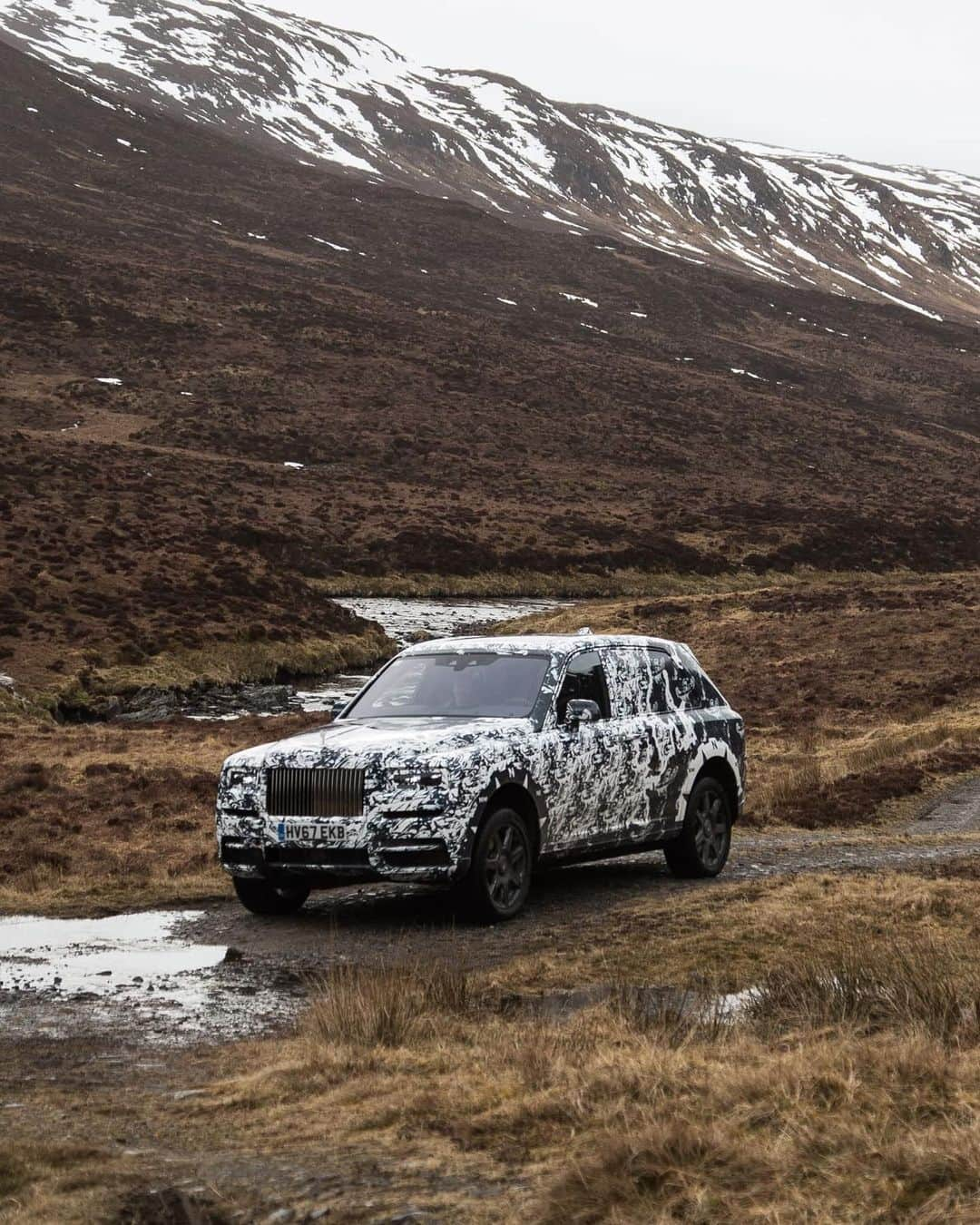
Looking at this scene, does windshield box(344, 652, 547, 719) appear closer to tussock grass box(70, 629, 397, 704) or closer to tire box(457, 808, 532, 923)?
tire box(457, 808, 532, 923)

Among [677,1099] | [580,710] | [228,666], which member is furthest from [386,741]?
[228,666]

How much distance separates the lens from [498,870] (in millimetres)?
11492

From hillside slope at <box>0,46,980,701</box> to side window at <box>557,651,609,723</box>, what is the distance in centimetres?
2442

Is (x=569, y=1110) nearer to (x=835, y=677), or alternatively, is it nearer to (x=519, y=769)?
(x=519, y=769)

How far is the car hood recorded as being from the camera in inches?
446

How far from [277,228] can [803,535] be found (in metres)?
77.0

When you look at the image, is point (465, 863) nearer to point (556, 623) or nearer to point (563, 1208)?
point (563, 1208)

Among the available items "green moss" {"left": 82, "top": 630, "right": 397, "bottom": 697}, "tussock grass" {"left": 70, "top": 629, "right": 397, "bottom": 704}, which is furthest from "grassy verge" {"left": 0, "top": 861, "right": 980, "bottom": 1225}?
"green moss" {"left": 82, "top": 630, "right": 397, "bottom": 697}

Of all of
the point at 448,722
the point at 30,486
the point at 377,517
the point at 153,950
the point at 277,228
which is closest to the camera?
the point at 153,950

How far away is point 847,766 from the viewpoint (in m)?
23.1

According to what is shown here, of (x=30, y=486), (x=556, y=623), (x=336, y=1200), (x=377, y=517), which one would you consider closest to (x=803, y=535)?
(x=377, y=517)

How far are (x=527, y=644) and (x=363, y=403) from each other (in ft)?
272

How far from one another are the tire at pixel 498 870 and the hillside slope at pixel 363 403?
1003 inches

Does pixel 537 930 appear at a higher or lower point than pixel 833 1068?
lower
